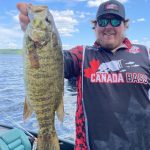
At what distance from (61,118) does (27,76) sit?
43 centimetres

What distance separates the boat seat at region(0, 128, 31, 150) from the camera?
20.0 feet

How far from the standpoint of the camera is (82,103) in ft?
13.7

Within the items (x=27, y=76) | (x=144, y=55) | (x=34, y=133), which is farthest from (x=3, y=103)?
(x=27, y=76)

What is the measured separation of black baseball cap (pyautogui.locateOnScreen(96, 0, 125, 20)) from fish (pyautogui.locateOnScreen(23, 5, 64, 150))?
1.68m

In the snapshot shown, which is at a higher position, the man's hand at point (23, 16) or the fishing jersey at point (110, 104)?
the man's hand at point (23, 16)

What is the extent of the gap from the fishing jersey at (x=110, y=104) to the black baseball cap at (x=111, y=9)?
563 mm

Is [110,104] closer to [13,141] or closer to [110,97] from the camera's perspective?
[110,97]

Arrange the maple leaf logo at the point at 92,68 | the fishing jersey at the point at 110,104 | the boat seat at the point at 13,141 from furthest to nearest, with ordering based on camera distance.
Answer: the boat seat at the point at 13,141
the maple leaf logo at the point at 92,68
the fishing jersey at the point at 110,104

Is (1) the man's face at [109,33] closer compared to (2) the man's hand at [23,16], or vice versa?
(2) the man's hand at [23,16]

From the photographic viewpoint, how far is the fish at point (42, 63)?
9.10 feet

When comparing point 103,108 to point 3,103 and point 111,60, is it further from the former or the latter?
point 3,103

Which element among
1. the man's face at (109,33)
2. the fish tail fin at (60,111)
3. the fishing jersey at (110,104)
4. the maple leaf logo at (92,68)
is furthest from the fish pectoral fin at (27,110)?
the man's face at (109,33)

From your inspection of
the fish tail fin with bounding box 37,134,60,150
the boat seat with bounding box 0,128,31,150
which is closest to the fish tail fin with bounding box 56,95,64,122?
the fish tail fin with bounding box 37,134,60,150

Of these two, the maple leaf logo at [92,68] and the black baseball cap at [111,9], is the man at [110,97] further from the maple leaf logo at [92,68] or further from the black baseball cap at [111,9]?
the black baseball cap at [111,9]
